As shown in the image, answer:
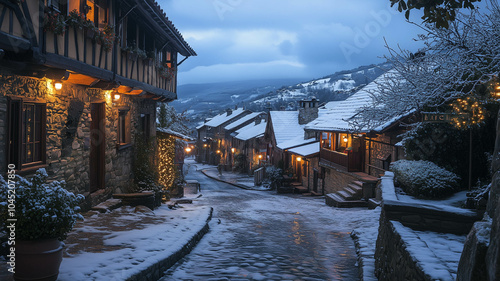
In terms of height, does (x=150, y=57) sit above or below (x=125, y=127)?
above

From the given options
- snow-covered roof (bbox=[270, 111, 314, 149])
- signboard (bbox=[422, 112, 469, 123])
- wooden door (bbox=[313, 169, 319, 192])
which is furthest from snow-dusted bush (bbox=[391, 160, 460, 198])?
snow-covered roof (bbox=[270, 111, 314, 149])

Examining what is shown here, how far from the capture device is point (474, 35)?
799 centimetres

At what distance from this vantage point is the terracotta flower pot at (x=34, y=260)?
4480mm

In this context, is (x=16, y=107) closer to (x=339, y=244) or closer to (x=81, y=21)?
(x=81, y=21)

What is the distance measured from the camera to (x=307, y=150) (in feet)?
91.5

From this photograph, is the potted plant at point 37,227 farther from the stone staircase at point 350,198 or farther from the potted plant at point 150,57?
the stone staircase at point 350,198

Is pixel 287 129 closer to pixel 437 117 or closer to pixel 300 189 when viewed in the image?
pixel 300 189

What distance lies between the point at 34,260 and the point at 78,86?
5.72 meters

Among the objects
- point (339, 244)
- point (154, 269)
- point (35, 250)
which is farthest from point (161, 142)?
point (35, 250)

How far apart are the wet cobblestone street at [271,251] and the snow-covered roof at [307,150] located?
1242 cm

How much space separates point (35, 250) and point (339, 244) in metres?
6.82

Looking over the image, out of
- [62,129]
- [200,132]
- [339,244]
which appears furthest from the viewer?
[200,132]

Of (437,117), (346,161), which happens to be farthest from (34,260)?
(346,161)

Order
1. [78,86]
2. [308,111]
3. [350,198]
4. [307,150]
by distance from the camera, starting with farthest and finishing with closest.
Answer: [308,111]
[307,150]
[350,198]
[78,86]
